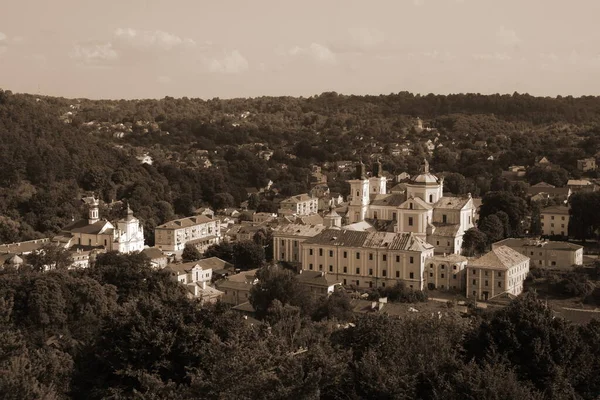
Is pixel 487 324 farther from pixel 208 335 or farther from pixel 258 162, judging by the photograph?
pixel 258 162

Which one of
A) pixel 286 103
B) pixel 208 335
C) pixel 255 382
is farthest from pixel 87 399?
pixel 286 103

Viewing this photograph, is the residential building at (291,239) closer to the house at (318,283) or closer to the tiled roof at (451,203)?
the house at (318,283)

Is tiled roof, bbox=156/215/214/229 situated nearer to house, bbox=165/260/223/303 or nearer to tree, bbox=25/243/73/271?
house, bbox=165/260/223/303

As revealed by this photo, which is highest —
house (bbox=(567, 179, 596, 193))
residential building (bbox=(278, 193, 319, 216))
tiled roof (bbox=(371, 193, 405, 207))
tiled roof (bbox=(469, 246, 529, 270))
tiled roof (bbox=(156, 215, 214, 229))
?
tiled roof (bbox=(371, 193, 405, 207))

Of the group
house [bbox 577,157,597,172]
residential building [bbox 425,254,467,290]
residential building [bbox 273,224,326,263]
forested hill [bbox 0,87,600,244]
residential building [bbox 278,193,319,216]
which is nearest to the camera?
residential building [bbox 425,254,467,290]

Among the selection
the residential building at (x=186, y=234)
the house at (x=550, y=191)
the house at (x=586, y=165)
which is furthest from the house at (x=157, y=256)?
the house at (x=586, y=165)

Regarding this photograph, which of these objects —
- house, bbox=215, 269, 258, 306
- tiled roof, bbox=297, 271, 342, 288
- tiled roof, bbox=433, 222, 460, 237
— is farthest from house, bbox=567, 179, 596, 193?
house, bbox=215, 269, 258, 306
